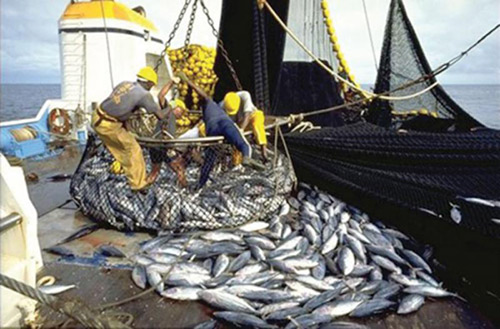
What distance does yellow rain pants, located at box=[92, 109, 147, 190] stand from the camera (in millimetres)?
4805

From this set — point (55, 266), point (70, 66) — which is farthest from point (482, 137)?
point (70, 66)

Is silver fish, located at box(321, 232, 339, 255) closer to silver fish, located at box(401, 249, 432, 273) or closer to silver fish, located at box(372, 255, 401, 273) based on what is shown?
silver fish, located at box(372, 255, 401, 273)

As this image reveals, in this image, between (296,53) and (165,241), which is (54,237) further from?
(296,53)

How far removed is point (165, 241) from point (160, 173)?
1306 mm

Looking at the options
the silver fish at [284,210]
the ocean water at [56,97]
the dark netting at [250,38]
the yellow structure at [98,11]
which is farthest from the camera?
the ocean water at [56,97]

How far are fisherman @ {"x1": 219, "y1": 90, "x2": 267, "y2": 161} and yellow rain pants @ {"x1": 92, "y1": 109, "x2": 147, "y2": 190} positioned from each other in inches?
64.7

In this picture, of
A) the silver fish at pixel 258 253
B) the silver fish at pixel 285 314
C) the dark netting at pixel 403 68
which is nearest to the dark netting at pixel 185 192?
the silver fish at pixel 258 253

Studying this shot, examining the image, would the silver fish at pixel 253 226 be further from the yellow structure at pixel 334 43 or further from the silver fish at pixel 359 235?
the yellow structure at pixel 334 43

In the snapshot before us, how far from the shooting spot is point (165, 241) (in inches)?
165

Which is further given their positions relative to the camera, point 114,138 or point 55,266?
point 114,138

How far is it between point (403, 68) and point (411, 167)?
6589 millimetres

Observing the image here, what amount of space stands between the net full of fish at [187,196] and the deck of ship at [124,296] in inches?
12.5

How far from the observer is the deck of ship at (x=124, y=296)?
296 cm

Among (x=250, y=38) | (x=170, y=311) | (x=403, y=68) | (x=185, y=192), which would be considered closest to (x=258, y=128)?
(x=185, y=192)
